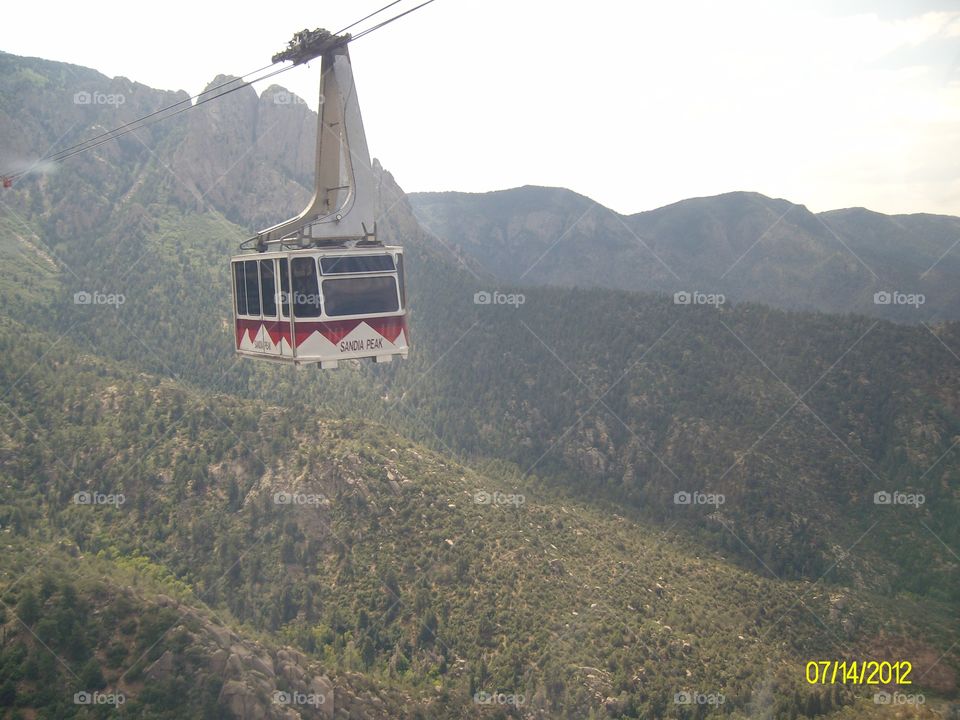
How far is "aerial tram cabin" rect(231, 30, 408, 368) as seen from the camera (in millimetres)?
23641

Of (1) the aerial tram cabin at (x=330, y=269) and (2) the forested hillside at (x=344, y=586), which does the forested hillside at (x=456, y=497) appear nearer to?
(2) the forested hillside at (x=344, y=586)

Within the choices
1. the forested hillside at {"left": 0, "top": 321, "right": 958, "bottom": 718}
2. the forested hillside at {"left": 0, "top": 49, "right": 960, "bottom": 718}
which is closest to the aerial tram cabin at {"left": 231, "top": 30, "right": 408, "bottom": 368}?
the forested hillside at {"left": 0, "top": 321, "right": 958, "bottom": 718}

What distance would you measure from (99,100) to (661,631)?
150 meters

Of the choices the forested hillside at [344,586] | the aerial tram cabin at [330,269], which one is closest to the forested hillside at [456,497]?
the forested hillside at [344,586]

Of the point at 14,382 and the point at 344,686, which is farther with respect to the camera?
the point at 14,382

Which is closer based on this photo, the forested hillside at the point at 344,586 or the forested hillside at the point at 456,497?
the forested hillside at the point at 344,586

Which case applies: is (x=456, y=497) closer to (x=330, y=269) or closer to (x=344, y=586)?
(x=344, y=586)

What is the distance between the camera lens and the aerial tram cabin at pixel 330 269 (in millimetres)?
23641

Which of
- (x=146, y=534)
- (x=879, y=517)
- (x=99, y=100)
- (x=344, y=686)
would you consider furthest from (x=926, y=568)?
(x=99, y=100)

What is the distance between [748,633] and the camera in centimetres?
5953

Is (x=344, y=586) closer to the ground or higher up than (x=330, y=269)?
closer to the ground

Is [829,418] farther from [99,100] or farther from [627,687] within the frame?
[99,100]

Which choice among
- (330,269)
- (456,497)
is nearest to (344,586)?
(456,497)

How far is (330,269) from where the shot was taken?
77.7 feet
